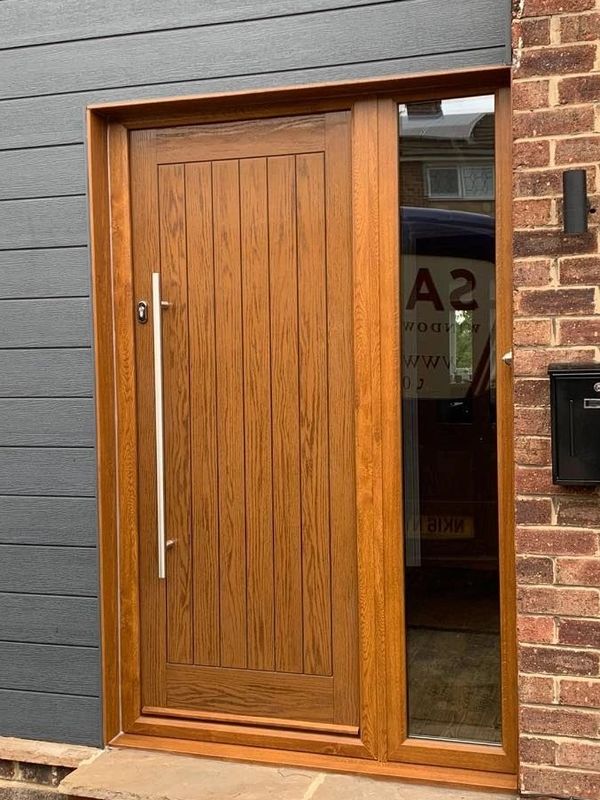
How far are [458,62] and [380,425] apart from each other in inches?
46.1

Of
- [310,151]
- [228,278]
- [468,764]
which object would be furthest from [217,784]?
[310,151]

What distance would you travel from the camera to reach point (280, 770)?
3145mm

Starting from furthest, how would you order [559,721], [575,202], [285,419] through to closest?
[285,419], [559,721], [575,202]

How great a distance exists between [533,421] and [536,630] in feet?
1.99

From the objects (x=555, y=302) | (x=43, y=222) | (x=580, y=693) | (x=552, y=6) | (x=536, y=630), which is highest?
(x=552, y=6)

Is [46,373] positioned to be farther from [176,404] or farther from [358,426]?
[358,426]

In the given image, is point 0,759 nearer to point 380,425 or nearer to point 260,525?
point 260,525

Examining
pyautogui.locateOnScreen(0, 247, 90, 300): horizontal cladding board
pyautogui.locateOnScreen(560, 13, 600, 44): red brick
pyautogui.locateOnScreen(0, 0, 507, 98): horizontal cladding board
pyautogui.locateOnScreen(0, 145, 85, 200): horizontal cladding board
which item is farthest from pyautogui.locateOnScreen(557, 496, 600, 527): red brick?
pyautogui.locateOnScreen(0, 145, 85, 200): horizontal cladding board

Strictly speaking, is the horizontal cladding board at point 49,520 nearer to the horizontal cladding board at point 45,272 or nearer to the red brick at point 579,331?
the horizontal cladding board at point 45,272

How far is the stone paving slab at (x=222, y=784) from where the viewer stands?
9.74 feet

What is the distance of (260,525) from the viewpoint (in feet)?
10.8

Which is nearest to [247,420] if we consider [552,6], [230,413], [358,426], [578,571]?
[230,413]

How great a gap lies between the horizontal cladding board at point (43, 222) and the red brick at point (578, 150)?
161cm

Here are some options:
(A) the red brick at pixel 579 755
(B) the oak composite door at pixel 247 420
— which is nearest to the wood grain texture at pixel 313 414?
(B) the oak composite door at pixel 247 420
